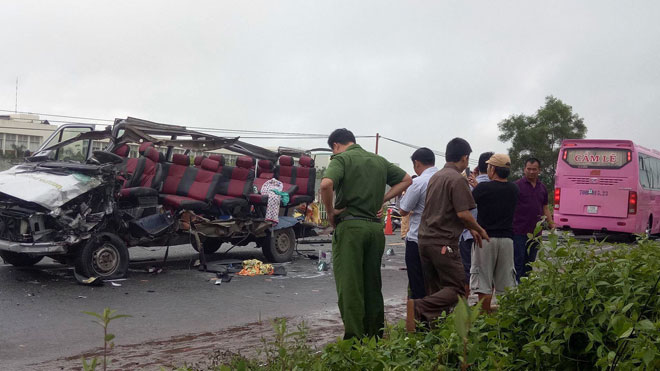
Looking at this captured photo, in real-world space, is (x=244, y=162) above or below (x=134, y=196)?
above

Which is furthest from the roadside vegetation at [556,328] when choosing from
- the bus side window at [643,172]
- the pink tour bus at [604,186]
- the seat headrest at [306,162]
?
the bus side window at [643,172]

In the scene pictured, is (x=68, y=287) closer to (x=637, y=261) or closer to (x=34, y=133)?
(x=637, y=261)

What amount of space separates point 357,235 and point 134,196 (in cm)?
571

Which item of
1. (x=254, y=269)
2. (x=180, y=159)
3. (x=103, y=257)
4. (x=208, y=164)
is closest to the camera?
(x=103, y=257)

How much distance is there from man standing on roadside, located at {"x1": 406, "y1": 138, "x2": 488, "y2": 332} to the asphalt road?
2.44 m

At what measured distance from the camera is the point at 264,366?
370 centimetres

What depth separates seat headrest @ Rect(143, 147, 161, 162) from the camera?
34.0ft

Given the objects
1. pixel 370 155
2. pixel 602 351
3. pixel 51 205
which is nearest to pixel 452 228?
pixel 370 155

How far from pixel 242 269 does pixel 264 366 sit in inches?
281

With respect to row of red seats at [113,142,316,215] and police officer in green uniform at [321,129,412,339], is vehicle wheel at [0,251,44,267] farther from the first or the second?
police officer in green uniform at [321,129,412,339]

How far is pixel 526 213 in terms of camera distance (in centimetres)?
759


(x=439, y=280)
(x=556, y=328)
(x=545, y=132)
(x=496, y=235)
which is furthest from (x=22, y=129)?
(x=556, y=328)

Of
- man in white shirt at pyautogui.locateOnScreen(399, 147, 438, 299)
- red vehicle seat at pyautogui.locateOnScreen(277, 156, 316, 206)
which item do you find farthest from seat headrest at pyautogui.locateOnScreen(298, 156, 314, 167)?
man in white shirt at pyautogui.locateOnScreen(399, 147, 438, 299)

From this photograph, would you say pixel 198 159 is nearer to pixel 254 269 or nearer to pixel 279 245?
pixel 279 245
